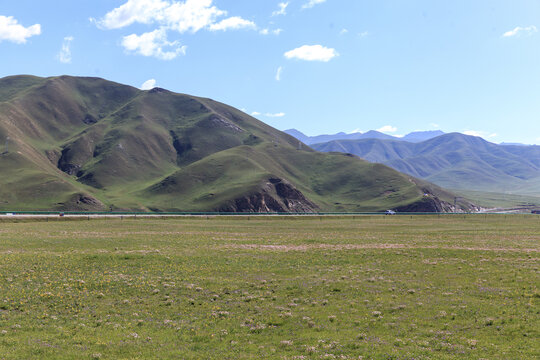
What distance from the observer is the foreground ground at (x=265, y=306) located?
56.3 feet

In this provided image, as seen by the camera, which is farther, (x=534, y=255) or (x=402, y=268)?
(x=534, y=255)

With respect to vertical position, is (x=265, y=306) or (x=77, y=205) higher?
(x=265, y=306)

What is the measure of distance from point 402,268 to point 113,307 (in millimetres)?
25953

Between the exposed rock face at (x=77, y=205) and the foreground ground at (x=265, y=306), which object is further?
the exposed rock face at (x=77, y=205)

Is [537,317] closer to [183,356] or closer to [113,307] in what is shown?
[183,356]

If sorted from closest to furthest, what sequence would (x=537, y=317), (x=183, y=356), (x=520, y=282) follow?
1. (x=183, y=356)
2. (x=537, y=317)
3. (x=520, y=282)

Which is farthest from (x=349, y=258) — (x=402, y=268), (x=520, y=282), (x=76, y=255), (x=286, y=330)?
(x=76, y=255)

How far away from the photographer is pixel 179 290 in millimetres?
27719

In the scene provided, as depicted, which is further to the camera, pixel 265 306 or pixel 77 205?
pixel 77 205

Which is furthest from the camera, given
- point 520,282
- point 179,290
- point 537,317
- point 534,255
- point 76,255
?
point 534,255

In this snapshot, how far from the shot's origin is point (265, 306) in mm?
23938

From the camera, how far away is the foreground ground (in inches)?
676

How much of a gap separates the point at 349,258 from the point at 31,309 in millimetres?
30445

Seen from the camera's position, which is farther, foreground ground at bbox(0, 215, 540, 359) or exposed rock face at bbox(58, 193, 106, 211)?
exposed rock face at bbox(58, 193, 106, 211)
